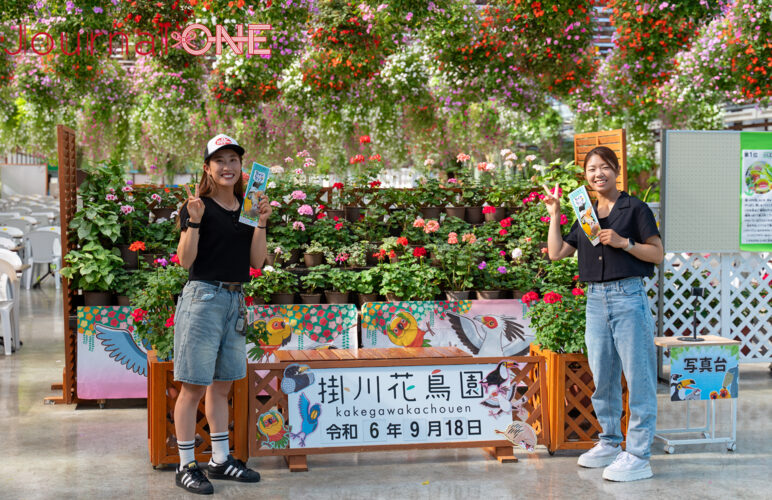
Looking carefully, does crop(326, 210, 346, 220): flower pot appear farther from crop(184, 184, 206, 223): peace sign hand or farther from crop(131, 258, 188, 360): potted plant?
crop(184, 184, 206, 223): peace sign hand

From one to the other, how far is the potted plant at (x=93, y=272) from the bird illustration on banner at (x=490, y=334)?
2.31 metres

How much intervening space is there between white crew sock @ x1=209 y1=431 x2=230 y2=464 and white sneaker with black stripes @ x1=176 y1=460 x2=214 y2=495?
0.43ft

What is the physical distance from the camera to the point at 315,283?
6.09 m

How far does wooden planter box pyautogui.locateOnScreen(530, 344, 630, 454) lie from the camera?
180 inches

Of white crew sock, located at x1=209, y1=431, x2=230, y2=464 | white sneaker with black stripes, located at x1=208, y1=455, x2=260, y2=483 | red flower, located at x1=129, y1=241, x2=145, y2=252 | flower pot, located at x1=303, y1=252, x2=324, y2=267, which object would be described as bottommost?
white sneaker with black stripes, located at x1=208, y1=455, x2=260, y2=483

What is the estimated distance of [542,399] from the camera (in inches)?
181

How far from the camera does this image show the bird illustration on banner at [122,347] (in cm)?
570

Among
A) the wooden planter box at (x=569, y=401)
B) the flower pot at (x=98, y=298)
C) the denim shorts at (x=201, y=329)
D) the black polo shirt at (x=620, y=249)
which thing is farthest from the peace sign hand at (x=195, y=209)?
the flower pot at (x=98, y=298)

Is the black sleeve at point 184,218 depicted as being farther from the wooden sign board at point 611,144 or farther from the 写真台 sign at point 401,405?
the wooden sign board at point 611,144

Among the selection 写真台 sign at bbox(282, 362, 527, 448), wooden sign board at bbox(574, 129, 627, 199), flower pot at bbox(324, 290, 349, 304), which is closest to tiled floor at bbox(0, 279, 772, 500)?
写真台 sign at bbox(282, 362, 527, 448)

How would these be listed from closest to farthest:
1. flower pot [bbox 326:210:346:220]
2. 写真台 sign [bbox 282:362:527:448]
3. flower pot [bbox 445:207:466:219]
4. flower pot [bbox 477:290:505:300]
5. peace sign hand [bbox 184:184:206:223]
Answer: peace sign hand [bbox 184:184:206:223] < 写真台 sign [bbox 282:362:527:448] < flower pot [bbox 477:290:505:300] < flower pot [bbox 326:210:346:220] < flower pot [bbox 445:207:466:219]

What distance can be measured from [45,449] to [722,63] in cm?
1060

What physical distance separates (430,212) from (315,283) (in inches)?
48.5

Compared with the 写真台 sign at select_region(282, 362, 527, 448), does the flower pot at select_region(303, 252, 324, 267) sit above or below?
above
